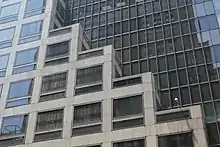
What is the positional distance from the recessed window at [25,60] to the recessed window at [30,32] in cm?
138

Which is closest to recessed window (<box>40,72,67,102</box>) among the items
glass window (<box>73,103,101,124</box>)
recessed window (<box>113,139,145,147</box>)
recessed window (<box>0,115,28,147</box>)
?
glass window (<box>73,103,101,124</box>)

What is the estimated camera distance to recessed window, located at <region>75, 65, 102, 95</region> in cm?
2905

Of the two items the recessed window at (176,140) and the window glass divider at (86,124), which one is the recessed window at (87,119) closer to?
the window glass divider at (86,124)

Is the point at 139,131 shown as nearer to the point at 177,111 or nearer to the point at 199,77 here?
the point at 177,111

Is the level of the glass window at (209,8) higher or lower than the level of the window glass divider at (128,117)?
higher

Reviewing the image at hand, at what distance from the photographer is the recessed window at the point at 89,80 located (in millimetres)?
29045

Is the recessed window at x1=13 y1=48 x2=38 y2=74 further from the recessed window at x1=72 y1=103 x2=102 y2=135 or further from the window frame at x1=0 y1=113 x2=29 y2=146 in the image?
the recessed window at x1=72 y1=103 x2=102 y2=135

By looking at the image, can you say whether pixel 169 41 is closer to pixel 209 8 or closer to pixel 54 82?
pixel 209 8

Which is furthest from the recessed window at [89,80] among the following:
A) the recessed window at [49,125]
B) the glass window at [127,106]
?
the recessed window at [49,125]

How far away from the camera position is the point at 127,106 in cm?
2727

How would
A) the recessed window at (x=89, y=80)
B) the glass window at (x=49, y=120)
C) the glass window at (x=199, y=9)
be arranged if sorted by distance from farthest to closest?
the glass window at (x=199, y=9) → the recessed window at (x=89, y=80) → the glass window at (x=49, y=120)

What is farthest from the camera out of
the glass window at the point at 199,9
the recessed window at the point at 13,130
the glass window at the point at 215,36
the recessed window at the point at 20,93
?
the glass window at the point at 199,9

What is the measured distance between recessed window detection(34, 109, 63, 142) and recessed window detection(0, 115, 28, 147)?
3.94 ft

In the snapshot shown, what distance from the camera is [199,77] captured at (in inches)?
1264
